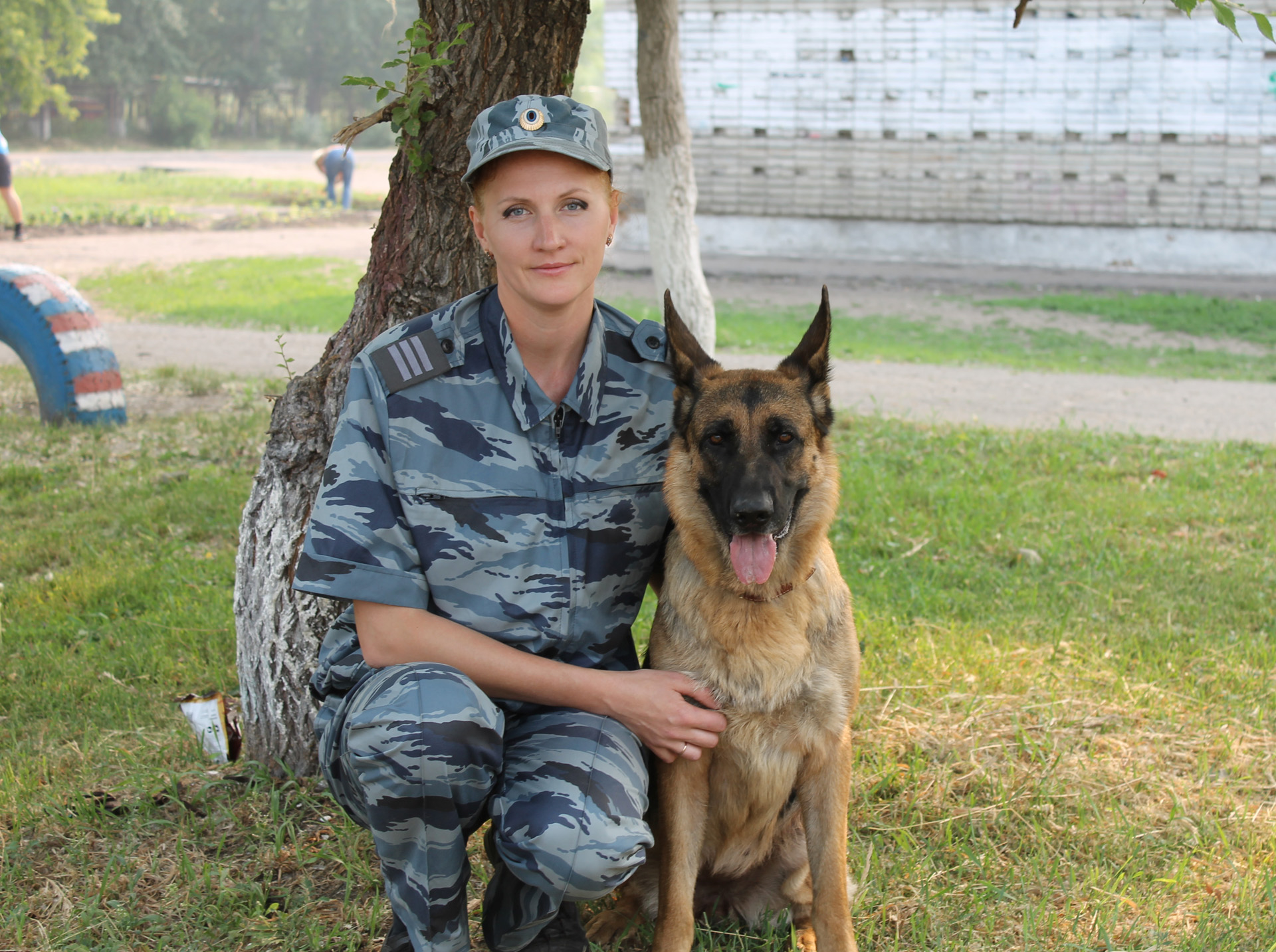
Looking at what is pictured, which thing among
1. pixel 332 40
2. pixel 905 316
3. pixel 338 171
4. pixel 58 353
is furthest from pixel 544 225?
pixel 332 40

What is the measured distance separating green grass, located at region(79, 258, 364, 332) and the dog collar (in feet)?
29.5

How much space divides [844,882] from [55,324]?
6659 millimetres

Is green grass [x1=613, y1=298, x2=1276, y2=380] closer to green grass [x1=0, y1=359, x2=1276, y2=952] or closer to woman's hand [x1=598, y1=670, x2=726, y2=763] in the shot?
green grass [x1=0, y1=359, x2=1276, y2=952]

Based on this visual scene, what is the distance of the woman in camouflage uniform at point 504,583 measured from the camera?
89.0 inches

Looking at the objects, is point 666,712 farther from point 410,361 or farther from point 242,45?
point 242,45

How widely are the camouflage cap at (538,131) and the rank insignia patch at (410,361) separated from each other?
410 millimetres

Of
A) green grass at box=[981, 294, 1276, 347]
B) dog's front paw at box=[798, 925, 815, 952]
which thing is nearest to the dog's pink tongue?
dog's front paw at box=[798, 925, 815, 952]

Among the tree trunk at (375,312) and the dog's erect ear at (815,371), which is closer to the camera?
the dog's erect ear at (815,371)

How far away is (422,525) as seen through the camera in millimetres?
2461

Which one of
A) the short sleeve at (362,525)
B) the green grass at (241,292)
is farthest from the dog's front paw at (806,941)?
the green grass at (241,292)

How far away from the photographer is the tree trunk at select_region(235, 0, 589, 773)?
10.5ft

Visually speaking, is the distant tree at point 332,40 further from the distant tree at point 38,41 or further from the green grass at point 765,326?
the green grass at point 765,326

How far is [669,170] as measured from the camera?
8.32 metres

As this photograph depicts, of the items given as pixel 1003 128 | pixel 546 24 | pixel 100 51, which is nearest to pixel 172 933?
pixel 546 24
